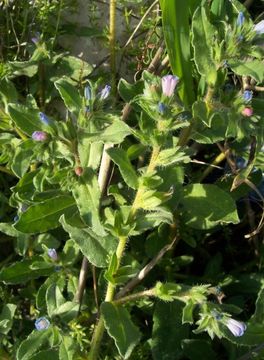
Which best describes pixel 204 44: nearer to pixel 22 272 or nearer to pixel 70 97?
pixel 70 97

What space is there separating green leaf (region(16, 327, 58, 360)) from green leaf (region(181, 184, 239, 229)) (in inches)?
23.9

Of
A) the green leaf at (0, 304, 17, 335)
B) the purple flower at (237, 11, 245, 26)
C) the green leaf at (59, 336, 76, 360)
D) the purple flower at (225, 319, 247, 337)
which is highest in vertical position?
the purple flower at (237, 11, 245, 26)

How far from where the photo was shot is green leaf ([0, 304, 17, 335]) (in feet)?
6.25

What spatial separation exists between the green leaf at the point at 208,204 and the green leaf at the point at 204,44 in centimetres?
41

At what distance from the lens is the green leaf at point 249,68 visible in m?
1.68

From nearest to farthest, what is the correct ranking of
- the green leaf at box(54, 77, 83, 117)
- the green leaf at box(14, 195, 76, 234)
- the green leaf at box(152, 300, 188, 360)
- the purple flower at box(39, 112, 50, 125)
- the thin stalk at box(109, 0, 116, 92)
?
the purple flower at box(39, 112, 50, 125) < the green leaf at box(54, 77, 83, 117) < the green leaf at box(14, 195, 76, 234) < the green leaf at box(152, 300, 188, 360) < the thin stalk at box(109, 0, 116, 92)

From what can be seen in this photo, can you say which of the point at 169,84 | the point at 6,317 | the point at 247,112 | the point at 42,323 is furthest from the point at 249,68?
the point at 6,317

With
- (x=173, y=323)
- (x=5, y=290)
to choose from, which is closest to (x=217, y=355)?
(x=173, y=323)

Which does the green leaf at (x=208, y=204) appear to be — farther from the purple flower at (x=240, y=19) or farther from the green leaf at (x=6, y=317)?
the green leaf at (x=6, y=317)

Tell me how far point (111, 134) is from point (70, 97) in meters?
0.18

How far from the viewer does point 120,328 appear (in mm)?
1740

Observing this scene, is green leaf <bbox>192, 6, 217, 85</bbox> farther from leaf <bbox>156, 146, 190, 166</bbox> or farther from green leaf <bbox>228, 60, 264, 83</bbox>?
leaf <bbox>156, 146, 190, 166</bbox>

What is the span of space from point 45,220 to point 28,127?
31 cm

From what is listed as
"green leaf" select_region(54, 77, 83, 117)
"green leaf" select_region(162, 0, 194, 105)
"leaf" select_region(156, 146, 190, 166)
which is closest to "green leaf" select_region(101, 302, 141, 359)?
"leaf" select_region(156, 146, 190, 166)
